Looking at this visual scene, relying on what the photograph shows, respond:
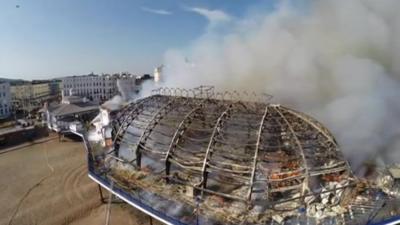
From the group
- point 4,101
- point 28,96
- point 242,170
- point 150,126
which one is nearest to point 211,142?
point 242,170

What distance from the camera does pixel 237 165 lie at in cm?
1166

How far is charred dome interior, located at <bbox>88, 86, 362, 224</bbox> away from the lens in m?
11.0

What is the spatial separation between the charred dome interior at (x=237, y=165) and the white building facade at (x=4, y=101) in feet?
108

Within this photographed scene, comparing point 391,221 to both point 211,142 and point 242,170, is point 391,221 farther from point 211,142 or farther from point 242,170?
point 211,142

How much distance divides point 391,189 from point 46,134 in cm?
2928

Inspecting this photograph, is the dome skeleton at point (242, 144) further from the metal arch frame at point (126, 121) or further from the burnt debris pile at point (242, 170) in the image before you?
the metal arch frame at point (126, 121)

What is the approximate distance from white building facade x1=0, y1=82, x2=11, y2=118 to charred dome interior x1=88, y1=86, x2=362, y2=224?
3298 centimetres

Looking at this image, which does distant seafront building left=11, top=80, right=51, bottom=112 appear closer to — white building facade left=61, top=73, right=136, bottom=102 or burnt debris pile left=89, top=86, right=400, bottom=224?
white building facade left=61, top=73, right=136, bottom=102

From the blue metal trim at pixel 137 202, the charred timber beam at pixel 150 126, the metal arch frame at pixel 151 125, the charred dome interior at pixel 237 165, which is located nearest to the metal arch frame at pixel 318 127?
the charred dome interior at pixel 237 165

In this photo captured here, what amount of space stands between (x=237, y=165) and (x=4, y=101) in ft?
132

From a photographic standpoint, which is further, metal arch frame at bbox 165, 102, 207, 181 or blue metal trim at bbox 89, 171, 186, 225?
metal arch frame at bbox 165, 102, 207, 181

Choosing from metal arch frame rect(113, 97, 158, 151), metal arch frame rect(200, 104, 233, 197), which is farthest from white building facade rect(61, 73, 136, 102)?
metal arch frame rect(200, 104, 233, 197)

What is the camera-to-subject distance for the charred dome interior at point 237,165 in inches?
431

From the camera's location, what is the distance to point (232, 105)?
48.4 ft
